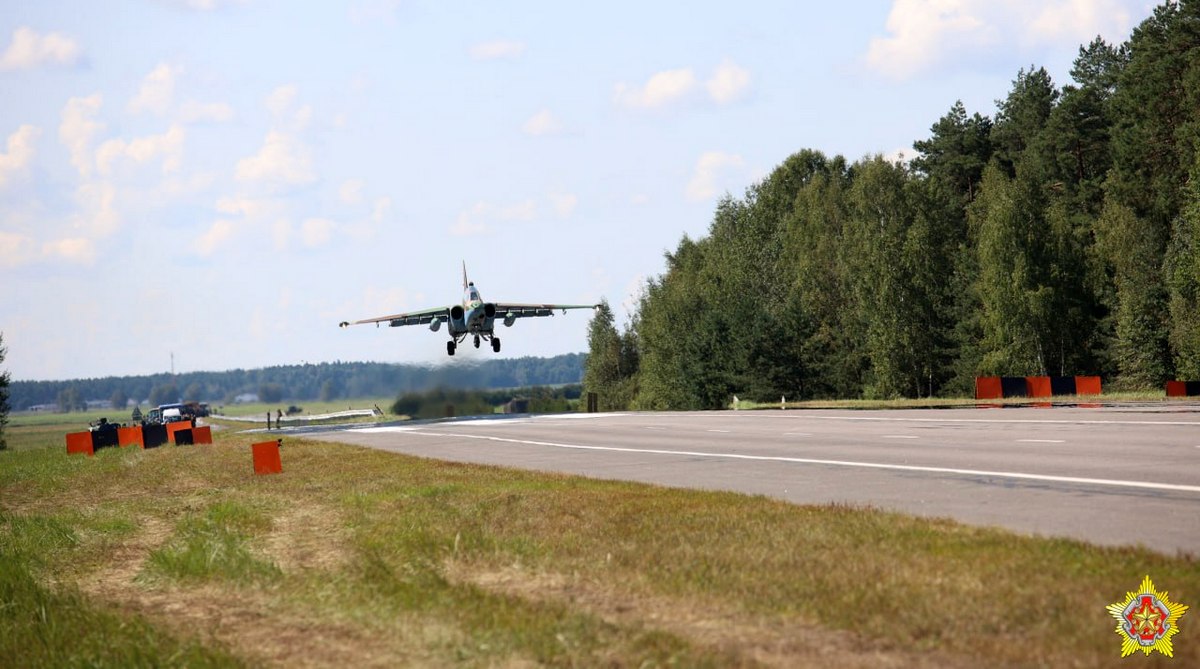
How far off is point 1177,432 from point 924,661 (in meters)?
18.1

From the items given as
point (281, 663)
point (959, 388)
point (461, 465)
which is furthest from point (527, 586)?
point (959, 388)

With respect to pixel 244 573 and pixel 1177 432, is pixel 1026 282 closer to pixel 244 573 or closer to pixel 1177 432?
pixel 1177 432

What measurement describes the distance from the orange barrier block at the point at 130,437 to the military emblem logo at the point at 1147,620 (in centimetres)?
4324

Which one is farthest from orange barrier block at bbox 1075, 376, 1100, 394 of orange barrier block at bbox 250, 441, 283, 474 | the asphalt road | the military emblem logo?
the military emblem logo

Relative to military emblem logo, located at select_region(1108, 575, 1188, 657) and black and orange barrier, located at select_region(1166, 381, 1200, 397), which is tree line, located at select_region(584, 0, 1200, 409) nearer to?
black and orange barrier, located at select_region(1166, 381, 1200, 397)

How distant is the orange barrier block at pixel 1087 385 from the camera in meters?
44.7

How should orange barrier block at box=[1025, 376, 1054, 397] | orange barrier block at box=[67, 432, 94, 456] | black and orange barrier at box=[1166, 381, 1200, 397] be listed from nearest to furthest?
black and orange barrier at box=[1166, 381, 1200, 397] → orange barrier block at box=[1025, 376, 1054, 397] → orange barrier block at box=[67, 432, 94, 456]

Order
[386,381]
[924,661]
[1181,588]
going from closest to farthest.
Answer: [924,661], [1181,588], [386,381]

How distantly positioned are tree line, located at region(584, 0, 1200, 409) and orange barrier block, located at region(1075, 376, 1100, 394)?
13.3 metres

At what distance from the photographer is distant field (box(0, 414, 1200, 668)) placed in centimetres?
759

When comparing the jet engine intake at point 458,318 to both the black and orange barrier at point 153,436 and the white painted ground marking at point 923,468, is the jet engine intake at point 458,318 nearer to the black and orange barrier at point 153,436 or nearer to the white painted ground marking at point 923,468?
the black and orange barrier at point 153,436

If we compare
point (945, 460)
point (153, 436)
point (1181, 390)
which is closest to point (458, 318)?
point (153, 436)

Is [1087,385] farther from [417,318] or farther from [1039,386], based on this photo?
[417,318]

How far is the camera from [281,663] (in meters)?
8.36
